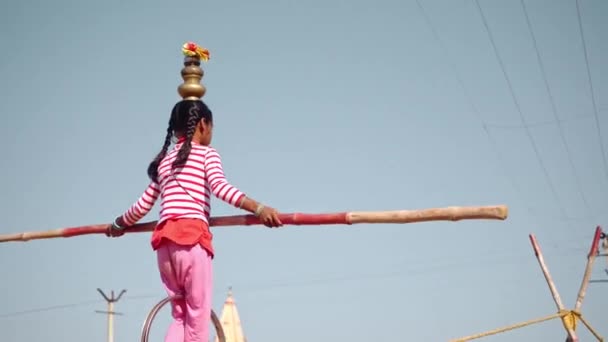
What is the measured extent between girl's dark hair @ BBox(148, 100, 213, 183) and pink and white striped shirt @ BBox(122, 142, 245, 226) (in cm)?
6

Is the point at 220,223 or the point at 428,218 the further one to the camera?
the point at 220,223

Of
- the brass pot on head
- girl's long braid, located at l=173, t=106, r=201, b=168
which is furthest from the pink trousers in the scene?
the brass pot on head

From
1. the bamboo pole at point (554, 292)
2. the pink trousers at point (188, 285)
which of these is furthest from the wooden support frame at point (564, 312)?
the pink trousers at point (188, 285)

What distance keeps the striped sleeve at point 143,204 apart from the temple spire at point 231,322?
38.2 feet

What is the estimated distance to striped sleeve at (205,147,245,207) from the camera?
473cm

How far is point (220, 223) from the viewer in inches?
194

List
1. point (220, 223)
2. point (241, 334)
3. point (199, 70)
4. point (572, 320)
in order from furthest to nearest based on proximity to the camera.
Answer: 1. point (241, 334)
2. point (572, 320)
3. point (199, 70)
4. point (220, 223)

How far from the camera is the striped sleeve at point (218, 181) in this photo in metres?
4.73

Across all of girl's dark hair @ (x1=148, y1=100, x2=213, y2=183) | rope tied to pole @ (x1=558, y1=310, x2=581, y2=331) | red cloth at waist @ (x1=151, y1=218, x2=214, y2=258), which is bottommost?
red cloth at waist @ (x1=151, y1=218, x2=214, y2=258)

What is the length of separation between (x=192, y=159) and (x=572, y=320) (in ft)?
25.3

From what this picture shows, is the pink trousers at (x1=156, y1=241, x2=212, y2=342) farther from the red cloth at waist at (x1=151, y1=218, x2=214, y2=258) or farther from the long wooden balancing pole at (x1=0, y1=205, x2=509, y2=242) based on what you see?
A: the long wooden balancing pole at (x1=0, y1=205, x2=509, y2=242)

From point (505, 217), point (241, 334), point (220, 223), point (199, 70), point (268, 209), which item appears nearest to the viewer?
point (505, 217)

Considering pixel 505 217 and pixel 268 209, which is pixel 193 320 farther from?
pixel 505 217

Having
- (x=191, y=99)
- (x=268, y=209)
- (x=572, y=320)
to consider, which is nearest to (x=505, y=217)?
(x=268, y=209)
